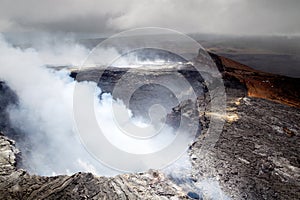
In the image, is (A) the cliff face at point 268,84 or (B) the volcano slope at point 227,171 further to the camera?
(A) the cliff face at point 268,84

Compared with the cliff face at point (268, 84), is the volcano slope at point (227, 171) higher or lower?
lower

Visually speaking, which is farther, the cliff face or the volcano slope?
the cliff face

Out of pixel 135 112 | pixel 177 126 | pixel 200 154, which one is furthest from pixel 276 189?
pixel 135 112

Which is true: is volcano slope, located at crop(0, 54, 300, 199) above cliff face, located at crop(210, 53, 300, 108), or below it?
below

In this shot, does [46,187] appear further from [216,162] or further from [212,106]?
[212,106]

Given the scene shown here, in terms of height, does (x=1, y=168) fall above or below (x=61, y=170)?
above

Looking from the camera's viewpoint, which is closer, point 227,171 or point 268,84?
point 227,171

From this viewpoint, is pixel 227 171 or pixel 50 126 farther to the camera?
pixel 50 126

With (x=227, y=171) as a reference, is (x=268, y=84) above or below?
above
